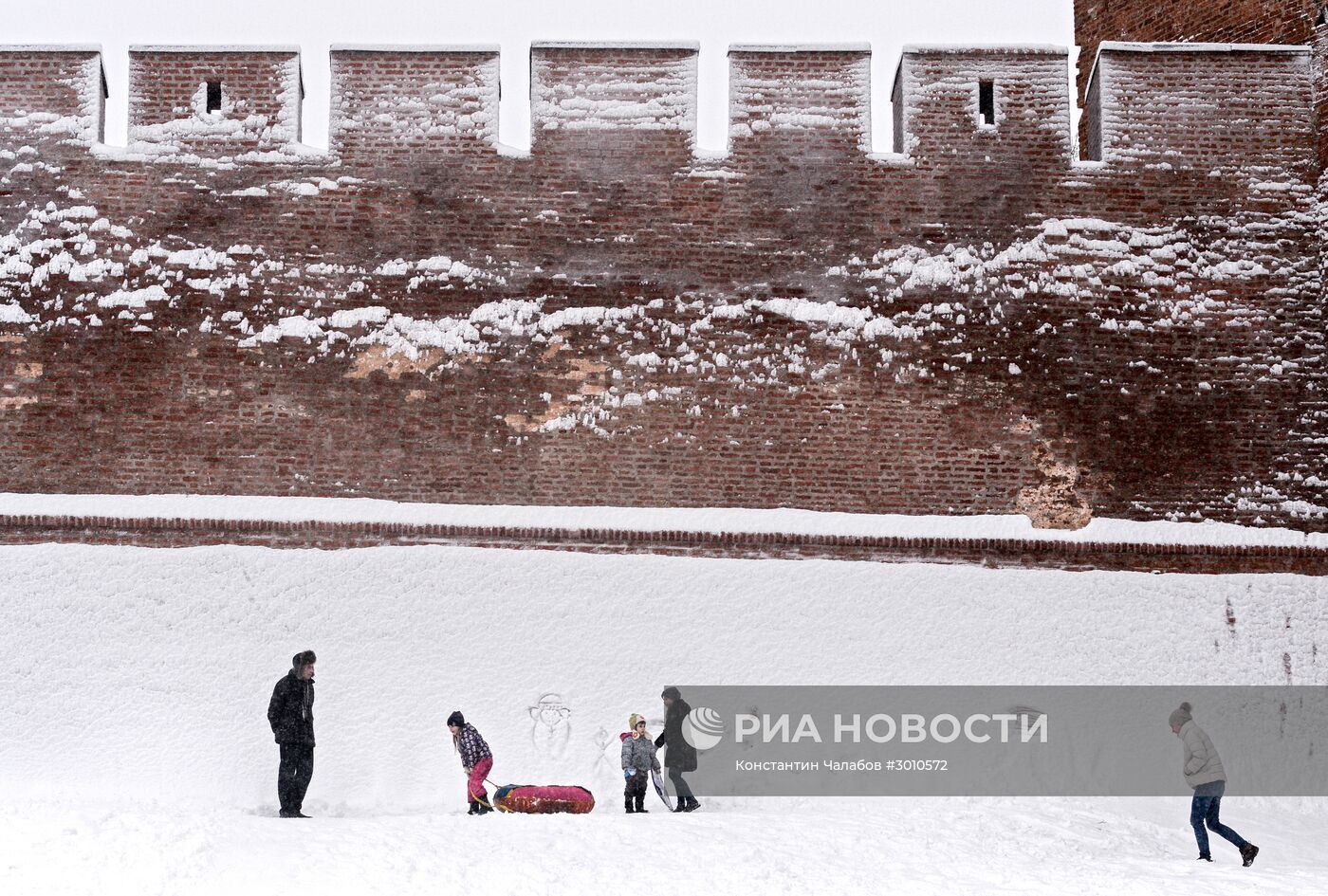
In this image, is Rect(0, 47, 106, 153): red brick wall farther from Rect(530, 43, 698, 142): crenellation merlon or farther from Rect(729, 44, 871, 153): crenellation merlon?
Rect(729, 44, 871, 153): crenellation merlon

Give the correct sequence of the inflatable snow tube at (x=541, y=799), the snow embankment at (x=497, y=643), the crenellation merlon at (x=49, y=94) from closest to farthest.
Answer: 1. the inflatable snow tube at (x=541, y=799)
2. the snow embankment at (x=497, y=643)
3. the crenellation merlon at (x=49, y=94)

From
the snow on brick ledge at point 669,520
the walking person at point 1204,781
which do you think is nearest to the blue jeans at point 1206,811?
the walking person at point 1204,781

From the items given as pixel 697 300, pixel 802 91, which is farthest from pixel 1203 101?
pixel 697 300

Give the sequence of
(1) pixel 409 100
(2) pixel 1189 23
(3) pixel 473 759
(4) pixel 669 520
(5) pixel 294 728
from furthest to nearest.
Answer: (2) pixel 1189 23, (1) pixel 409 100, (4) pixel 669 520, (3) pixel 473 759, (5) pixel 294 728

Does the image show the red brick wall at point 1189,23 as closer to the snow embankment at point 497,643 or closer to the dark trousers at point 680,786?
the snow embankment at point 497,643

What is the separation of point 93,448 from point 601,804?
4580mm

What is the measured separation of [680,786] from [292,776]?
2431 mm

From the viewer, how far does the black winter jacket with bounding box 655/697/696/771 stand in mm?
7238

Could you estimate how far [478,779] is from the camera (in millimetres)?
7082

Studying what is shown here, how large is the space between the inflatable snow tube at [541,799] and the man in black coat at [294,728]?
1196 mm

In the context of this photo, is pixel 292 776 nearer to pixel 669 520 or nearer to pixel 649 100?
pixel 669 520

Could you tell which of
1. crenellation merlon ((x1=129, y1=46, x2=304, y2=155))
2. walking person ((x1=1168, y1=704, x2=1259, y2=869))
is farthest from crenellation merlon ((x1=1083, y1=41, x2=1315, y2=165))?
crenellation merlon ((x1=129, y1=46, x2=304, y2=155))

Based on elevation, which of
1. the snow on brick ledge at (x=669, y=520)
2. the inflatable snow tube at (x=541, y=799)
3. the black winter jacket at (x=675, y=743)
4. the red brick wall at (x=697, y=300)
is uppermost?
the red brick wall at (x=697, y=300)

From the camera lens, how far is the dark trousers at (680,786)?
723 centimetres
